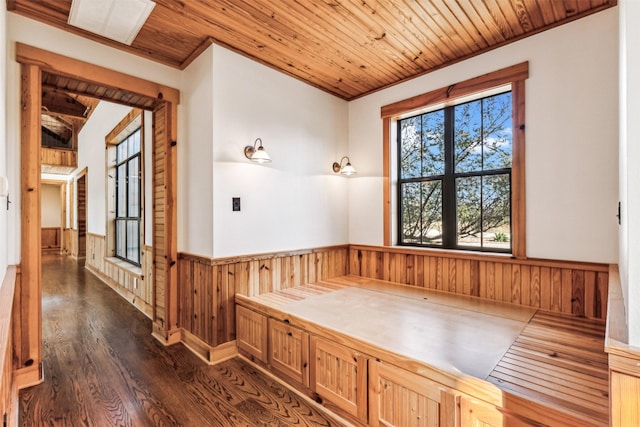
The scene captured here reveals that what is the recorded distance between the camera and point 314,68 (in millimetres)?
3197

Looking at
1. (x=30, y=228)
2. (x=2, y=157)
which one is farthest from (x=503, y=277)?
(x=30, y=228)

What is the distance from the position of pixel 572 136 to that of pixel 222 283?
305 centimetres

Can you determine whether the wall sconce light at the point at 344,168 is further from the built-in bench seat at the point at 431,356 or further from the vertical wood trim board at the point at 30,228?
the vertical wood trim board at the point at 30,228

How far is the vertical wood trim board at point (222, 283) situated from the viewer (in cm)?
277

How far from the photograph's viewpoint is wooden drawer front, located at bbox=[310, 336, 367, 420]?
190 cm

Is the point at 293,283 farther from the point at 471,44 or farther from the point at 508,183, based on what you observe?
the point at 471,44

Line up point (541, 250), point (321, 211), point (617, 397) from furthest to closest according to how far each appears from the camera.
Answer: point (321, 211)
point (541, 250)
point (617, 397)

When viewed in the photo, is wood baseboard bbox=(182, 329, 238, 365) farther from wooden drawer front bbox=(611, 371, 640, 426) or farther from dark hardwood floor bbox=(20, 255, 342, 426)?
wooden drawer front bbox=(611, 371, 640, 426)

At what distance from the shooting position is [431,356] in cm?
170

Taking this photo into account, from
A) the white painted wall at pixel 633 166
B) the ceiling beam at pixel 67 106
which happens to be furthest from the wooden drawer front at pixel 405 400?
the ceiling beam at pixel 67 106

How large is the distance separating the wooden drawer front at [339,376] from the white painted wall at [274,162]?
1235 millimetres

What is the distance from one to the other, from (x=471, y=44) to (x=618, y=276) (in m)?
2.09

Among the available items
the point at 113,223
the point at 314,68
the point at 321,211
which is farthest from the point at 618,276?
the point at 113,223

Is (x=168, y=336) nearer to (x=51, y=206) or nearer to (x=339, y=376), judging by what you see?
(x=339, y=376)
